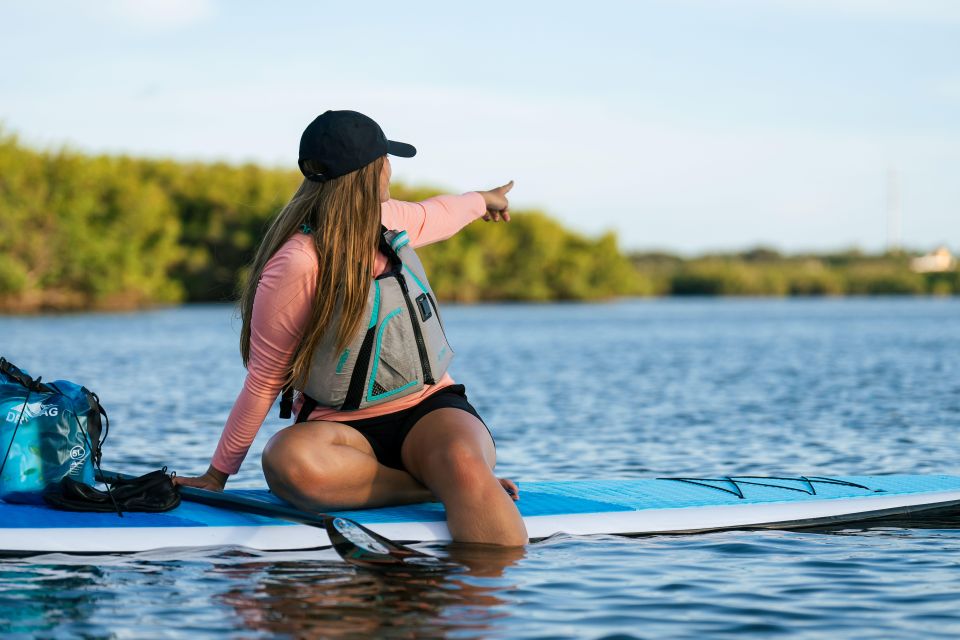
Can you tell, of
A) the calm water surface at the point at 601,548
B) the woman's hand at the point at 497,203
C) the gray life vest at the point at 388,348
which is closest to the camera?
the calm water surface at the point at 601,548

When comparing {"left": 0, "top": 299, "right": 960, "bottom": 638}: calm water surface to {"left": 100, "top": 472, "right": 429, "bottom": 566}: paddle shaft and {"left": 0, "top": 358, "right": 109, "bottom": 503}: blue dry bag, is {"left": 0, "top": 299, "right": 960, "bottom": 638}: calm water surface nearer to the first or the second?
{"left": 100, "top": 472, "right": 429, "bottom": 566}: paddle shaft

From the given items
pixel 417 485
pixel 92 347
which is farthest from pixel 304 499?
pixel 92 347

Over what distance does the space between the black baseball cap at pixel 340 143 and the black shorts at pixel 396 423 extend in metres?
0.92

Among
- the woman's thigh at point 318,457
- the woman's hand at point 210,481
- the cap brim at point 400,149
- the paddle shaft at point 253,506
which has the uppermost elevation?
the cap brim at point 400,149

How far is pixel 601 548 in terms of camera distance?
545 cm

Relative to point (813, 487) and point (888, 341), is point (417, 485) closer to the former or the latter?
point (813, 487)

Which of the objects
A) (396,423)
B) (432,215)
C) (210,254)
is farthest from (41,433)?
(210,254)

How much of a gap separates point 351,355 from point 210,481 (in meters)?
0.85

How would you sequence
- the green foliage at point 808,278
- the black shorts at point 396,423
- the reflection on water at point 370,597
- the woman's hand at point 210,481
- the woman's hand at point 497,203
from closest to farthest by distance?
the reflection on water at point 370,597
the black shorts at point 396,423
the woman's hand at point 210,481
the woman's hand at point 497,203
the green foliage at point 808,278

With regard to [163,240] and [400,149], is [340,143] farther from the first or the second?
[163,240]

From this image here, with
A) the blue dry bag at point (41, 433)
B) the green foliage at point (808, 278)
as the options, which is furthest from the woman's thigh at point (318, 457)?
the green foliage at point (808, 278)

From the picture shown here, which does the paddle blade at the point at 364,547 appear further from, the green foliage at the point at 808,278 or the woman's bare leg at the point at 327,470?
the green foliage at the point at 808,278

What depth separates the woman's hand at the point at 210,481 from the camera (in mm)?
4938

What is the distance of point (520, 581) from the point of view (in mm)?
4824
